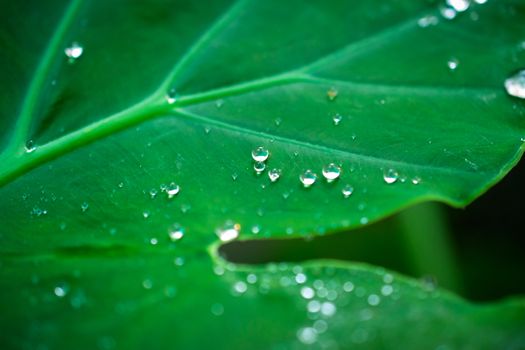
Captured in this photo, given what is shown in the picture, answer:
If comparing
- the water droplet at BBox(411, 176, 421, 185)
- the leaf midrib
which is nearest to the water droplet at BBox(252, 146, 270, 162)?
the leaf midrib

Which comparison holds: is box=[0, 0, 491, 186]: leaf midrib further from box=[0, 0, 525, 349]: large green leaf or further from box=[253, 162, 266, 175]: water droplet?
box=[253, 162, 266, 175]: water droplet

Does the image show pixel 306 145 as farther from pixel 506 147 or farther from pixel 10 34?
pixel 10 34

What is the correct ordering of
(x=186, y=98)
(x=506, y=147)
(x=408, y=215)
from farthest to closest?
1. (x=408, y=215)
2. (x=186, y=98)
3. (x=506, y=147)

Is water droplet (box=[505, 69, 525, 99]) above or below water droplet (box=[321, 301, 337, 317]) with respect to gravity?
above

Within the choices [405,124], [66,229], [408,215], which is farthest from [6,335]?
[408,215]

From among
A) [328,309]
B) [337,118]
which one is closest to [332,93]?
[337,118]

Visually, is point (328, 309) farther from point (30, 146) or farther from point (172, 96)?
point (30, 146)
